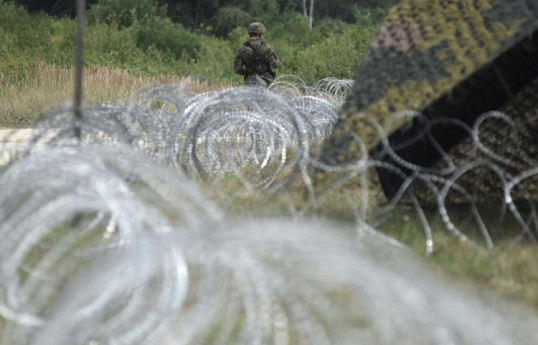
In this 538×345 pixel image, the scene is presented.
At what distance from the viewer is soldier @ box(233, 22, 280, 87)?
14641 millimetres

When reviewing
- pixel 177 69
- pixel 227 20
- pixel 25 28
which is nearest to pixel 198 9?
pixel 227 20

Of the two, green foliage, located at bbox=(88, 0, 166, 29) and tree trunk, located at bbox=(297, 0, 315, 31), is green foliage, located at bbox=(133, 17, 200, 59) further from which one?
tree trunk, located at bbox=(297, 0, 315, 31)

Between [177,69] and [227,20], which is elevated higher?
[177,69]

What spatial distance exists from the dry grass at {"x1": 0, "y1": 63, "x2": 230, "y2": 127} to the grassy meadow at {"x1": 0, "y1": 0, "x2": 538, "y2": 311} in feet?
0.06

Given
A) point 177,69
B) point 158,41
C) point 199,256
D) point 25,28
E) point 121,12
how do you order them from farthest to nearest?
1. point 121,12
2. point 158,41
3. point 25,28
4. point 177,69
5. point 199,256

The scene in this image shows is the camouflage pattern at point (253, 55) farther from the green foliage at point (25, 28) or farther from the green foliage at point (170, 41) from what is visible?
the green foliage at point (170, 41)

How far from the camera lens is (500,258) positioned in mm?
5637

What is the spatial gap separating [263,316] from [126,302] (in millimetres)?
782

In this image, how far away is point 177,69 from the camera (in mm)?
28094

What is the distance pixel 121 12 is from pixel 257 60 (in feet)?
72.7

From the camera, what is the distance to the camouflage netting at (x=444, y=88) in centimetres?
662

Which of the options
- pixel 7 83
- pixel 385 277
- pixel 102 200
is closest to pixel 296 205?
pixel 102 200

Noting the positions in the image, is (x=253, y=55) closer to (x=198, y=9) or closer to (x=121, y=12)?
(x=121, y=12)

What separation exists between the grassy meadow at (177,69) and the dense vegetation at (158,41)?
48 mm
